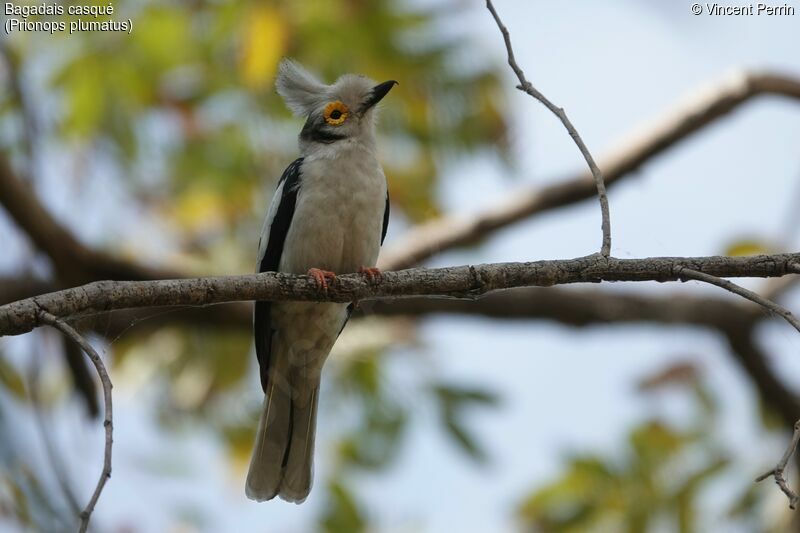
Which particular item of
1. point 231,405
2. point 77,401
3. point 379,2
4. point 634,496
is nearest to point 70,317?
point 77,401

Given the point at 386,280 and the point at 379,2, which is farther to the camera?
the point at 379,2

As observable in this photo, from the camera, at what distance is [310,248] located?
4852mm

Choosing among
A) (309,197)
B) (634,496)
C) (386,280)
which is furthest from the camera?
(634,496)

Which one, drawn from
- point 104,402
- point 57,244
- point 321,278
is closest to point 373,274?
point 321,278

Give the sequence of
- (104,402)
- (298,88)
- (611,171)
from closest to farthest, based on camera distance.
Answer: (104,402) < (298,88) < (611,171)

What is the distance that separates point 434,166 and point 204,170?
2131mm

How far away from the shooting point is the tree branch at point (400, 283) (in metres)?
3.20

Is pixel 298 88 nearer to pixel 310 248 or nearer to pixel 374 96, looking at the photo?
pixel 374 96

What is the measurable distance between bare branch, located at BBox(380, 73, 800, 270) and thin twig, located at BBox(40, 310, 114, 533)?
466 centimetres

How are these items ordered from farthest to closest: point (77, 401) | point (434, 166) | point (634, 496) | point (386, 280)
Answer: point (434, 166), point (634, 496), point (77, 401), point (386, 280)

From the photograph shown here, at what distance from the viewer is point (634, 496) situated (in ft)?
24.7

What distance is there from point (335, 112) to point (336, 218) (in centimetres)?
76

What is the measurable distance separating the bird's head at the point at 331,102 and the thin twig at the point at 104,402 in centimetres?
248

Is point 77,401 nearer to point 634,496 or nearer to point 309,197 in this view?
point 309,197
